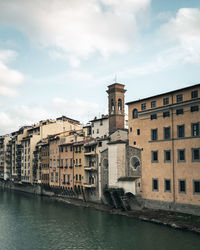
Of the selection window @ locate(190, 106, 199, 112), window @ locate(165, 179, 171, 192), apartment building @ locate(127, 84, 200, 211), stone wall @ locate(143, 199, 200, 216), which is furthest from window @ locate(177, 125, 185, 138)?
stone wall @ locate(143, 199, 200, 216)

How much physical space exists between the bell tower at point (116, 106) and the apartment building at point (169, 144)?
10.2 m

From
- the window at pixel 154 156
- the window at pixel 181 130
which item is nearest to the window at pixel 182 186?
the window at pixel 154 156

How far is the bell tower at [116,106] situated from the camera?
65.0 meters

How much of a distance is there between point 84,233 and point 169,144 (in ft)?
64.3

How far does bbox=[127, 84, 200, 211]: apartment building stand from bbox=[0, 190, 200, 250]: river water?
6.49 meters

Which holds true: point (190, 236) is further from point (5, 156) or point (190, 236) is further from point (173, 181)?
point (5, 156)

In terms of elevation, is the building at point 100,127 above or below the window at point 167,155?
above

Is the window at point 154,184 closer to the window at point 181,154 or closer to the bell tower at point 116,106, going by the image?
the window at point 181,154

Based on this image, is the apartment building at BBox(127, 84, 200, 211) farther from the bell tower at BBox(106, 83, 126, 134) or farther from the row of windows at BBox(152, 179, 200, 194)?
the bell tower at BBox(106, 83, 126, 134)

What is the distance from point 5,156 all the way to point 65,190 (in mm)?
49239

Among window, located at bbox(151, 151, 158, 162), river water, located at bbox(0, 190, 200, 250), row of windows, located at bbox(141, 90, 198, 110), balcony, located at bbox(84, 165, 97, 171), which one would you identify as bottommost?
river water, located at bbox(0, 190, 200, 250)

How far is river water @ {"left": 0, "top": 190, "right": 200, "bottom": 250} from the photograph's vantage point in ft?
117

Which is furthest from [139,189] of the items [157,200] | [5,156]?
[5,156]

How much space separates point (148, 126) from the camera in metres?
51.8
